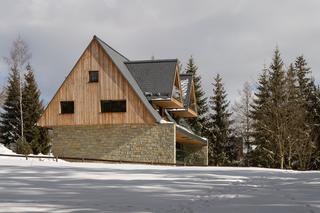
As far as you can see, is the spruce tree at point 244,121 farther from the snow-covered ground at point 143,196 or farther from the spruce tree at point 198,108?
the snow-covered ground at point 143,196

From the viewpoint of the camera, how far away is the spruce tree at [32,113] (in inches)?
1702

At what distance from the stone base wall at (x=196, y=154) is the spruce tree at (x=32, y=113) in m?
13.1

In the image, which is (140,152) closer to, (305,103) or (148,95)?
(148,95)

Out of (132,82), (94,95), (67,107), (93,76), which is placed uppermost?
(93,76)

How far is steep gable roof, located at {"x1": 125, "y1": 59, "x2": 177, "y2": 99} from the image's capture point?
1303 inches

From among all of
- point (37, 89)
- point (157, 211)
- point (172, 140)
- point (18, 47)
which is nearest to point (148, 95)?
point (172, 140)

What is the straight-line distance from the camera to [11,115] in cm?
4644

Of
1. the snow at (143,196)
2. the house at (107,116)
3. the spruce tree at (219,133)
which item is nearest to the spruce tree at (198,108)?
the spruce tree at (219,133)

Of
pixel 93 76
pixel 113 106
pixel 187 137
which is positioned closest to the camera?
pixel 113 106

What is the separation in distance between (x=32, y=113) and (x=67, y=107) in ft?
48.2

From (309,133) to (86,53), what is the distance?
21.2 meters

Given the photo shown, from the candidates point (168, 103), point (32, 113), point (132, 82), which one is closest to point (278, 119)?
point (168, 103)

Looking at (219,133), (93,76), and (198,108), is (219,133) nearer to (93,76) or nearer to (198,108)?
(198,108)

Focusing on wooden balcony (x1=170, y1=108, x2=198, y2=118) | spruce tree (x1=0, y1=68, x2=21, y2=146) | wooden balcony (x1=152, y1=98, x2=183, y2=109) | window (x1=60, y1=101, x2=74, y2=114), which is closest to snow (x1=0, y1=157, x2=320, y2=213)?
window (x1=60, y1=101, x2=74, y2=114)
